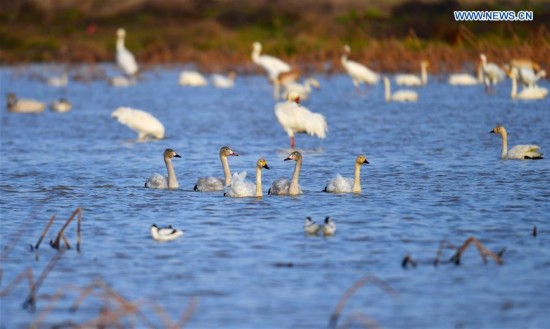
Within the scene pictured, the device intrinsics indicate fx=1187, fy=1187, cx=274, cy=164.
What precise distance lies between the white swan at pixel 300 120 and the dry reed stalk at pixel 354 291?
9.98 m

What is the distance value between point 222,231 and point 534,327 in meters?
4.33

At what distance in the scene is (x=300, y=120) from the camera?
19.0 meters

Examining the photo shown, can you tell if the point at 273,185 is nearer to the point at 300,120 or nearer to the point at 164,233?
the point at 164,233

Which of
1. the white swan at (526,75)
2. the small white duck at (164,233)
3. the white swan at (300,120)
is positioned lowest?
the small white duck at (164,233)

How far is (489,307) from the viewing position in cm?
800

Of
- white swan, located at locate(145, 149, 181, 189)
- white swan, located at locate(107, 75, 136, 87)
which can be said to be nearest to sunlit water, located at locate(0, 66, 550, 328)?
white swan, located at locate(145, 149, 181, 189)

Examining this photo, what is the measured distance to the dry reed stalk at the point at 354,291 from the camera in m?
7.53

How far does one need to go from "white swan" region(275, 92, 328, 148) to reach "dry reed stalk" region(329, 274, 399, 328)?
32.8 ft

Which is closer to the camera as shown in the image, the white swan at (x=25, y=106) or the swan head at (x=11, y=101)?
the white swan at (x=25, y=106)

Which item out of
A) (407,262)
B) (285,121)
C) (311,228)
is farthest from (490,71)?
(407,262)

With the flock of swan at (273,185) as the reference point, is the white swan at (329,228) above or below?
below

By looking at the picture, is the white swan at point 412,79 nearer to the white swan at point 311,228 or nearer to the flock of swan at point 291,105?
the flock of swan at point 291,105

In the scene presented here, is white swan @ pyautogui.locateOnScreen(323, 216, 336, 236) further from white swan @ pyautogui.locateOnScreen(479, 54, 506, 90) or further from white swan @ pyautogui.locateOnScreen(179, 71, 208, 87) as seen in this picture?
white swan @ pyautogui.locateOnScreen(179, 71, 208, 87)

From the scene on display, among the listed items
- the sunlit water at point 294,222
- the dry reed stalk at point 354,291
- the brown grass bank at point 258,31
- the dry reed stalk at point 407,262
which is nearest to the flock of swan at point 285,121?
the sunlit water at point 294,222
